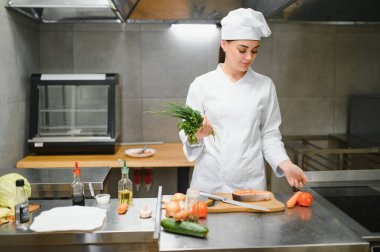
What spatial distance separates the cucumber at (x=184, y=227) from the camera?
1232 millimetres

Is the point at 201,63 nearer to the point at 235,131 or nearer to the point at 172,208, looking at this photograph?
the point at 235,131

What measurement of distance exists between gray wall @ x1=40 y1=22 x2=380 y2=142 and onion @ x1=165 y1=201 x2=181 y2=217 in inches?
76.6

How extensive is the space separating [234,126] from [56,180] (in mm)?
994

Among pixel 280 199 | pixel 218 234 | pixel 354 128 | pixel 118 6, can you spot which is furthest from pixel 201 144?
pixel 354 128

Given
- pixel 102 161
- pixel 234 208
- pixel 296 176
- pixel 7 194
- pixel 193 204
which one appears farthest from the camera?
pixel 102 161

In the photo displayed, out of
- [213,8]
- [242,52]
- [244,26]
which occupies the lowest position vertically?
[242,52]

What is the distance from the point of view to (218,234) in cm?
127

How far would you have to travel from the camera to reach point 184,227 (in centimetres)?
126

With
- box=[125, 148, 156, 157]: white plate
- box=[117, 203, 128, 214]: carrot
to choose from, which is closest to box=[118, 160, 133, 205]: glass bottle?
box=[117, 203, 128, 214]: carrot

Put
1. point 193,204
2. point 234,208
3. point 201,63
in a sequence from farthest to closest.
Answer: point 201,63
point 234,208
point 193,204

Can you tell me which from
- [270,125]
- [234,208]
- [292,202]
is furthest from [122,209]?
[270,125]

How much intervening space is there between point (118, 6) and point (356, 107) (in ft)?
6.90

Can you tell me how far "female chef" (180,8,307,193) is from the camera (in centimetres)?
197

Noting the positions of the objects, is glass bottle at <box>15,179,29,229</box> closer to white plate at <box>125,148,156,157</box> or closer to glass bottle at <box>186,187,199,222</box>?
glass bottle at <box>186,187,199,222</box>
